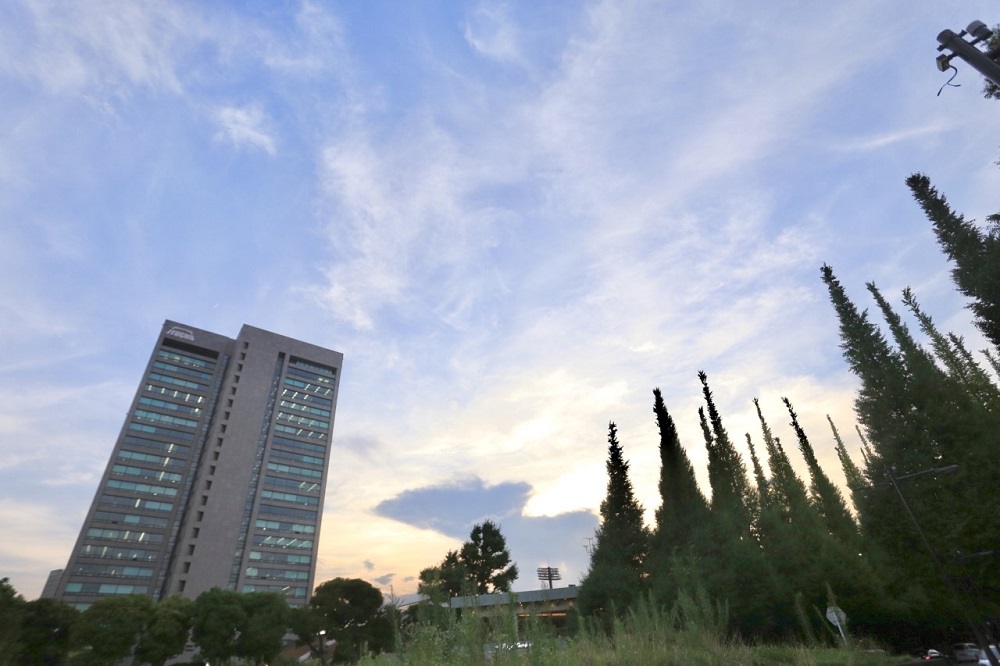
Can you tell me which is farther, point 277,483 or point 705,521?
point 277,483

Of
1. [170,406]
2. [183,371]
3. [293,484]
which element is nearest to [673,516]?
[293,484]

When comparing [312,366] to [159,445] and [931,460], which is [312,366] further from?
[931,460]

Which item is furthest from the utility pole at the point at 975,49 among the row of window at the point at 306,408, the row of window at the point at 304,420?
the row of window at the point at 306,408

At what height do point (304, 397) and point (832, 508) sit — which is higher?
point (304, 397)

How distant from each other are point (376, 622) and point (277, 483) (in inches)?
2123

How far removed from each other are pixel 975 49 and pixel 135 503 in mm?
106967

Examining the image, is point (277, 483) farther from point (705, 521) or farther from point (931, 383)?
point (931, 383)

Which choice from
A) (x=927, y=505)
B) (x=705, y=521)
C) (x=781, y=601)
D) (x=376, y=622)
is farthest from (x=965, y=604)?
(x=376, y=622)

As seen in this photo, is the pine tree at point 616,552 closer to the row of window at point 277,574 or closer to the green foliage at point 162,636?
the green foliage at point 162,636

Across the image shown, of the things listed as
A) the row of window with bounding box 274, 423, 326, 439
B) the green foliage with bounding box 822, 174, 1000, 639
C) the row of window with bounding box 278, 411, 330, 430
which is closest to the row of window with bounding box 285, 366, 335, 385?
the row of window with bounding box 278, 411, 330, 430

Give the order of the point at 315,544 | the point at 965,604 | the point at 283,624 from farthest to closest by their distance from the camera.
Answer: the point at 315,544, the point at 283,624, the point at 965,604

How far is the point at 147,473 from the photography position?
8650cm

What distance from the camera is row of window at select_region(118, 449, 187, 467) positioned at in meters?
85.8

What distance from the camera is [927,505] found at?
2158 cm
